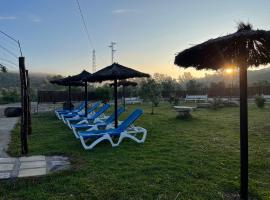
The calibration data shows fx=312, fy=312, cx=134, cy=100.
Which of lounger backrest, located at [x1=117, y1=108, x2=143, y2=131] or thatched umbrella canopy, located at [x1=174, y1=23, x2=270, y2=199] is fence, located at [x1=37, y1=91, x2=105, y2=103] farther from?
thatched umbrella canopy, located at [x1=174, y1=23, x2=270, y2=199]

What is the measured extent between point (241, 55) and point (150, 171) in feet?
7.97

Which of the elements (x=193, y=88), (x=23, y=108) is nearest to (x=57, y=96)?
(x=193, y=88)

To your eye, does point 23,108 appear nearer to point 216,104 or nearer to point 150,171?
point 150,171

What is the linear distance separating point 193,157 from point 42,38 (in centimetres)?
1361

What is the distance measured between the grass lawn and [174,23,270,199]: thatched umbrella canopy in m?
0.76

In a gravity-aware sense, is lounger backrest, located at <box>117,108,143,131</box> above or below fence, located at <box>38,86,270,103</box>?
below

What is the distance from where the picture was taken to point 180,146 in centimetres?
746

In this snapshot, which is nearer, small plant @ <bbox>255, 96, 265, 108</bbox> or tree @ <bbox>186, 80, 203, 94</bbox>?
small plant @ <bbox>255, 96, 265, 108</bbox>

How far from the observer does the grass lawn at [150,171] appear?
426cm

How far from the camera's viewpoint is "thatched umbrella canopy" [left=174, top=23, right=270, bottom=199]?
12.0ft

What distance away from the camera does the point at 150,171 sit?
525cm

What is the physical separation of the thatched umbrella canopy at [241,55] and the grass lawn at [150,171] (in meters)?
0.76

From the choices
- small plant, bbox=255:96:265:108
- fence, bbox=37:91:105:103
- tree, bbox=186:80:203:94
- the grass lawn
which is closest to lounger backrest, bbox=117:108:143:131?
the grass lawn

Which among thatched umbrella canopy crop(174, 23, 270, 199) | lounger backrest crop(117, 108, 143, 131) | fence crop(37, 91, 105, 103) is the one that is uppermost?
thatched umbrella canopy crop(174, 23, 270, 199)
